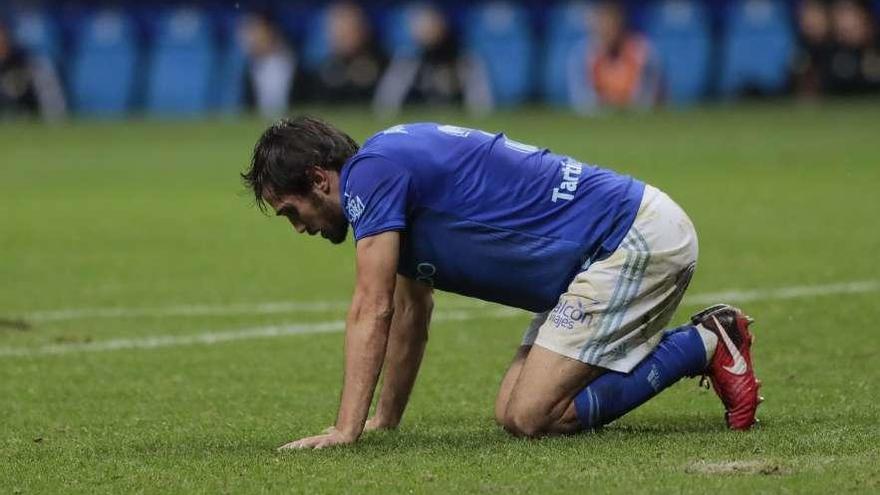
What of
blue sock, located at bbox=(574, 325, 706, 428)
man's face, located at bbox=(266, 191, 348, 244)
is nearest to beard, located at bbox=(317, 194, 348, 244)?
man's face, located at bbox=(266, 191, 348, 244)

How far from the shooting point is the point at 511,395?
705 centimetres

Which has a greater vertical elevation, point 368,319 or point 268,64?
point 368,319

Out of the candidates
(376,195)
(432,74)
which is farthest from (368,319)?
(432,74)

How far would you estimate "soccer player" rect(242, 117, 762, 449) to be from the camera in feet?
22.3

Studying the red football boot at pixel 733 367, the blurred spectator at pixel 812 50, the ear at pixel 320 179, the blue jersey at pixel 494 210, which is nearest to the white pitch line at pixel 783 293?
the red football boot at pixel 733 367

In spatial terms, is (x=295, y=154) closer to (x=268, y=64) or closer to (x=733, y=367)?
(x=733, y=367)

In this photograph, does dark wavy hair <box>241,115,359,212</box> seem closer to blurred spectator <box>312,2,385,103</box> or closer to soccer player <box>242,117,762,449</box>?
soccer player <box>242,117,762,449</box>

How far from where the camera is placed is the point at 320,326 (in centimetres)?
1045

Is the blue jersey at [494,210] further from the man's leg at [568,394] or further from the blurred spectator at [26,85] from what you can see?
the blurred spectator at [26,85]

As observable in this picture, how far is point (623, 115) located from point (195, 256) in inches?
598

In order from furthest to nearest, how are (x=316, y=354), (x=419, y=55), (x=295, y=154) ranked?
1. (x=419, y=55)
2. (x=316, y=354)
3. (x=295, y=154)

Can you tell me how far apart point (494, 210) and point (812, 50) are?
2238 centimetres

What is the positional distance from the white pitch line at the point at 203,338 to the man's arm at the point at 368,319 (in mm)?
3308

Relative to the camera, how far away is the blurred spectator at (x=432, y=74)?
29266 mm
